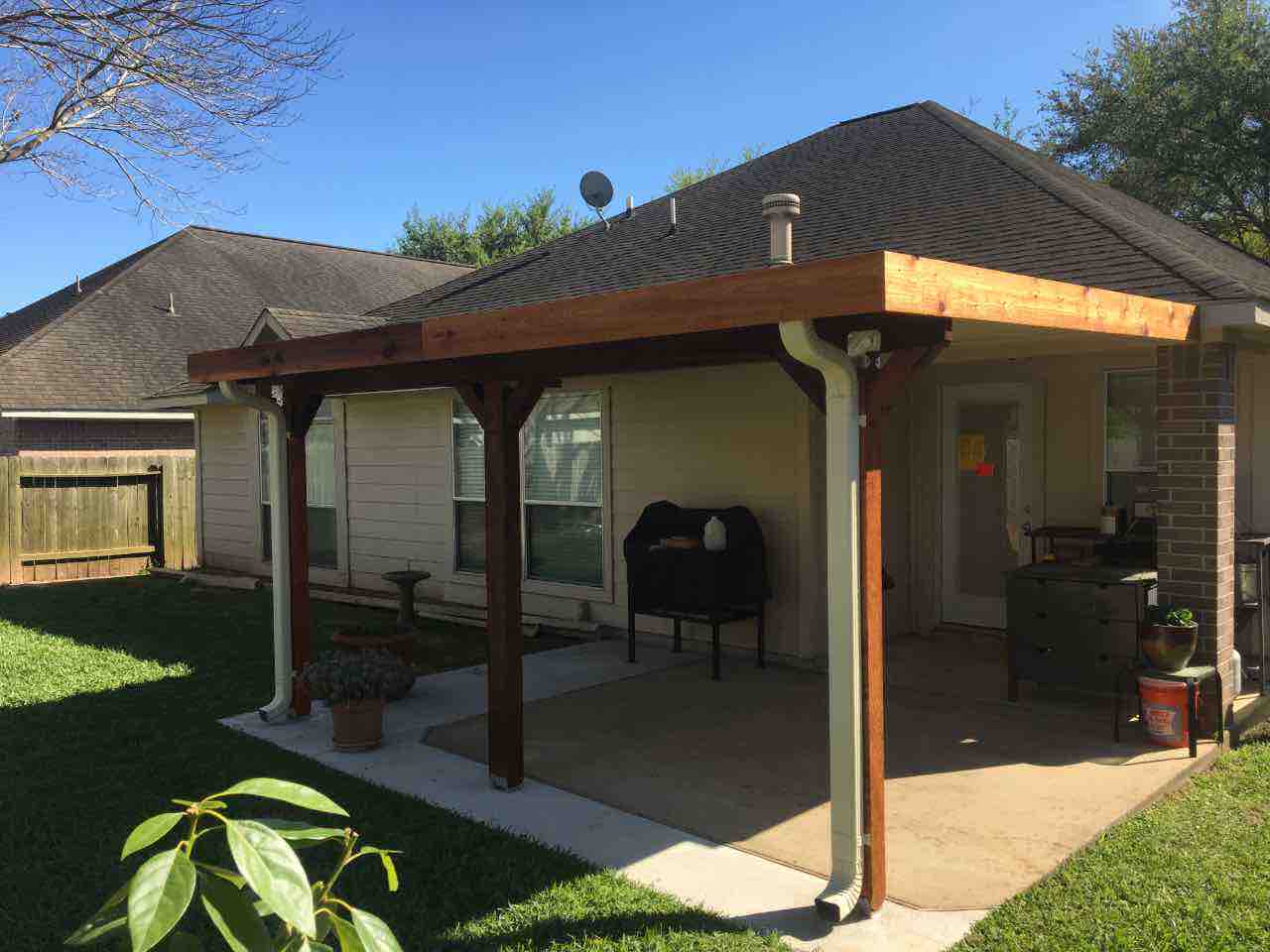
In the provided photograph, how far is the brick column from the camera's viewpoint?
5.67 meters

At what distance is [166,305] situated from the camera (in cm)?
1977

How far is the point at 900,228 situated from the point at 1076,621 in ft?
10.6

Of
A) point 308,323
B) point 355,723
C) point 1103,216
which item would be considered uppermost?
point 1103,216

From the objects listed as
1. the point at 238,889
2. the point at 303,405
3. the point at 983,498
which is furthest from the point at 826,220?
the point at 238,889

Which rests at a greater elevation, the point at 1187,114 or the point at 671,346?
the point at 1187,114

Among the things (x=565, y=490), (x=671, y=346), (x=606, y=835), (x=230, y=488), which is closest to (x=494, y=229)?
(x=230, y=488)

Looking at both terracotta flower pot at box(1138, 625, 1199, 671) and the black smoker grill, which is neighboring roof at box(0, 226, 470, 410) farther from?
terracotta flower pot at box(1138, 625, 1199, 671)

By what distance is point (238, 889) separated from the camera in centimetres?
111

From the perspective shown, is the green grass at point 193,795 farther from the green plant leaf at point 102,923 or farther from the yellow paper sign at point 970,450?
the yellow paper sign at point 970,450

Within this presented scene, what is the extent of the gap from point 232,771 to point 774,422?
14.7 ft

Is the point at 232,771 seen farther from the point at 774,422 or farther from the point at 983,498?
the point at 983,498

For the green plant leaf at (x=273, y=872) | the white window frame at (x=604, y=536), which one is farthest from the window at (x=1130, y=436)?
the green plant leaf at (x=273, y=872)

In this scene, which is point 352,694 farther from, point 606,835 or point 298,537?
point 606,835

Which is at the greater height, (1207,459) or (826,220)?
(826,220)
